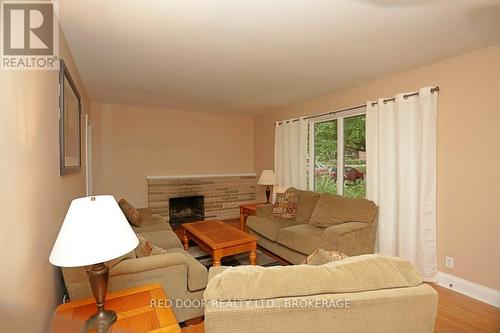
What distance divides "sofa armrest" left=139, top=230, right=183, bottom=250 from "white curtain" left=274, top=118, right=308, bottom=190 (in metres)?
2.49

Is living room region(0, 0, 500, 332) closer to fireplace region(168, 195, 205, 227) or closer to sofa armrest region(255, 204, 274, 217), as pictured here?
sofa armrest region(255, 204, 274, 217)

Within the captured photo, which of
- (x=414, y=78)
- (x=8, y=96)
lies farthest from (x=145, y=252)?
(x=414, y=78)

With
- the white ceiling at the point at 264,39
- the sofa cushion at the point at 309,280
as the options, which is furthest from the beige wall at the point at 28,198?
the sofa cushion at the point at 309,280

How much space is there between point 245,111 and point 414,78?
3203 mm

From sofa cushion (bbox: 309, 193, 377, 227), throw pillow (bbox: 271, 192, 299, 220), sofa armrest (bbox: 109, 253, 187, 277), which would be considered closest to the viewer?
sofa armrest (bbox: 109, 253, 187, 277)

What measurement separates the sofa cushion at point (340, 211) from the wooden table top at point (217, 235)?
3.31 ft

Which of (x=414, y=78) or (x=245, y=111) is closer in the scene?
(x=414, y=78)

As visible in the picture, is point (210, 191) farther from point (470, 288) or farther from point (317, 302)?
point (317, 302)

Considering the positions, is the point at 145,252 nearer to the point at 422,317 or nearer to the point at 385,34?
the point at 422,317

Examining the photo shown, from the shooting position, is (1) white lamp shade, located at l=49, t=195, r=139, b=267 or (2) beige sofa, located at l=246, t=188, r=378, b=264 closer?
(1) white lamp shade, located at l=49, t=195, r=139, b=267

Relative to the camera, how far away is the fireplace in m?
5.34

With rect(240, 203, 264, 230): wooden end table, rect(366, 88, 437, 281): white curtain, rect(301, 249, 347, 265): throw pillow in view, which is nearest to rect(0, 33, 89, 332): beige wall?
rect(301, 249, 347, 265): throw pillow

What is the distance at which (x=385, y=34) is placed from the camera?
2125 mm

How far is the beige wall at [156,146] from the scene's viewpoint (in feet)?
15.5
